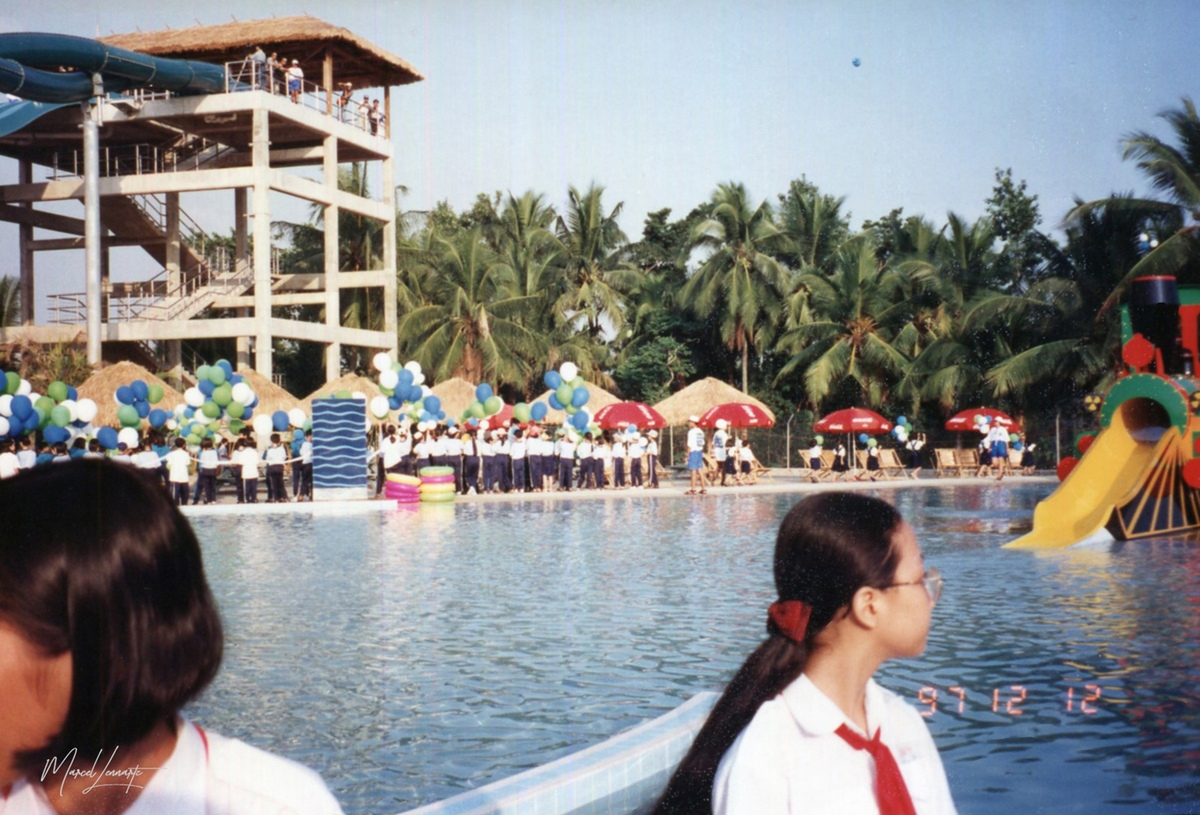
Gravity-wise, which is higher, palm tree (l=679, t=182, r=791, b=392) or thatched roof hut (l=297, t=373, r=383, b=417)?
palm tree (l=679, t=182, r=791, b=392)

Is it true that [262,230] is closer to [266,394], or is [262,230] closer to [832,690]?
[266,394]

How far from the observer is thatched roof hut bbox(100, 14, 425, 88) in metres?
26.1

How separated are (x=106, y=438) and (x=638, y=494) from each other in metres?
9.45

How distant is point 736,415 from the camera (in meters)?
29.7

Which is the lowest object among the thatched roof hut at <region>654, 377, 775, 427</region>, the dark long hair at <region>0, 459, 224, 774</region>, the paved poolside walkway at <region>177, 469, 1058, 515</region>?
the paved poolside walkway at <region>177, 469, 1058, 515</region>

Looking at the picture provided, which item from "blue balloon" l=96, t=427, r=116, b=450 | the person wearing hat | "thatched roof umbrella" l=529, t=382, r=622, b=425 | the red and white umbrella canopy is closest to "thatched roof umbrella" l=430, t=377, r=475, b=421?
"thatched roof umbrella" l=529, t=382, r=622, b=425

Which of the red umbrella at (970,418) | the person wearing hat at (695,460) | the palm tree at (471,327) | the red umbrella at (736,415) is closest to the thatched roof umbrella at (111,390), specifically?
the person wearing hat at (695,460)

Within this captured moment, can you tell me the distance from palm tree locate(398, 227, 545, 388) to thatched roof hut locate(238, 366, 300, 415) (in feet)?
25.3

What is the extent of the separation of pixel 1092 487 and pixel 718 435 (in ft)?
41.0

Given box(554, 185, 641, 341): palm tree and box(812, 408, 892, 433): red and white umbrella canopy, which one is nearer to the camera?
box(812, 408, 892, 433): red and white umbrella canopy

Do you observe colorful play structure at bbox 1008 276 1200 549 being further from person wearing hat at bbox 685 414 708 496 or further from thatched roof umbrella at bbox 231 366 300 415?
thatched roof umbrella at bbox 231 366 300 415

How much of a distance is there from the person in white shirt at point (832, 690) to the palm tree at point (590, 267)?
35959mm

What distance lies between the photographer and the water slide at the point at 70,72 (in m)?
14.9

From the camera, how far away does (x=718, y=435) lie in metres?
26.6
